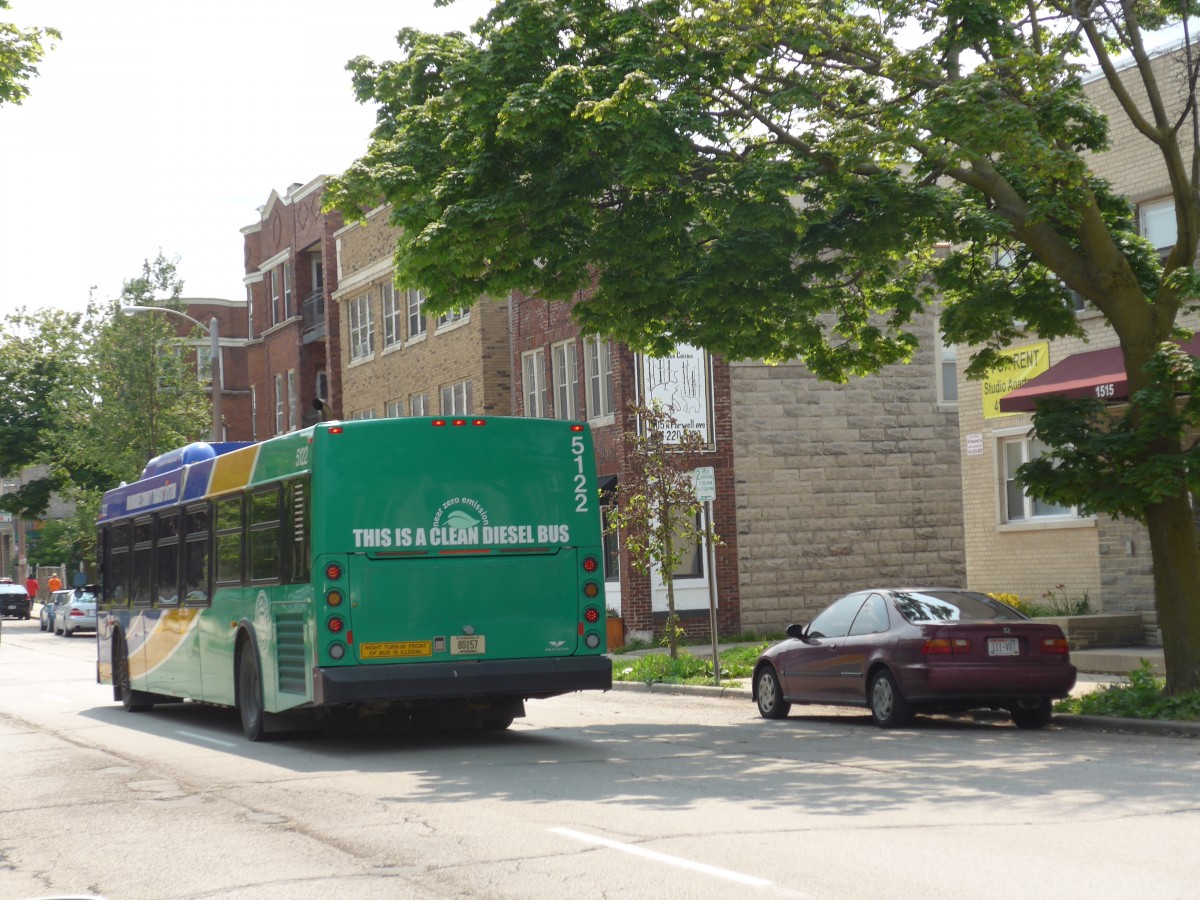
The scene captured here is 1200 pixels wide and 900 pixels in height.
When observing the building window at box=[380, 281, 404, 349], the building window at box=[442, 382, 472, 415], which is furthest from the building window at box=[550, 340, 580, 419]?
the building window at box=[380, 281, 404, 349]

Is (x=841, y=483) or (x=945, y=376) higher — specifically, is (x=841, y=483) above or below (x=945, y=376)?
below

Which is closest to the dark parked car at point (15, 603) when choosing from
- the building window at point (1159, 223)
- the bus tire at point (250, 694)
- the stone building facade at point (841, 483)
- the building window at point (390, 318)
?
the building window at point (390, 318)

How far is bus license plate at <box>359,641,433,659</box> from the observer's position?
1397cm

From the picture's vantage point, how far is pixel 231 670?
54.3 feet

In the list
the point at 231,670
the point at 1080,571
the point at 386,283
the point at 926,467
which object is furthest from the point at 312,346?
the point at 231,670

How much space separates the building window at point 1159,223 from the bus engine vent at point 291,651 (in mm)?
13322

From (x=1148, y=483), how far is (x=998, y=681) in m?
2.30

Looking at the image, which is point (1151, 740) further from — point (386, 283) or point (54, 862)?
point (386, 283)

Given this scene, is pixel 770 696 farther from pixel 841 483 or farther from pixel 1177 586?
pixel 841 483

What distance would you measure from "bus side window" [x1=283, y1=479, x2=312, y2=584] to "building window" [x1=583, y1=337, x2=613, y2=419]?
18.9 metres

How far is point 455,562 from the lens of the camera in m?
14.4

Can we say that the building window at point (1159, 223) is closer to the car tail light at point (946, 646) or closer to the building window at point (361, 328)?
the car tail light at point (946, 646)

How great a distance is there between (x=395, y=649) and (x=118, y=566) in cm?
896

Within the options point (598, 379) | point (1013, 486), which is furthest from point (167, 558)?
point (598, 379)
